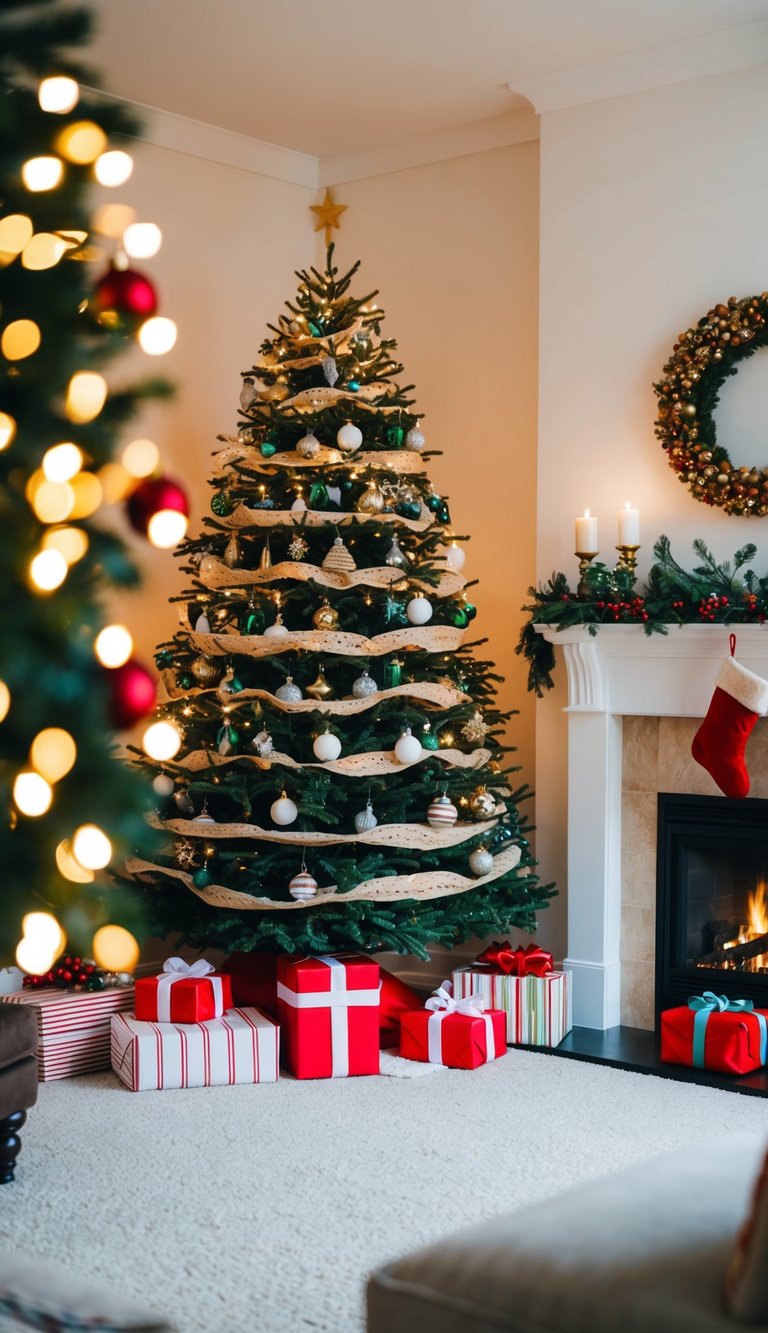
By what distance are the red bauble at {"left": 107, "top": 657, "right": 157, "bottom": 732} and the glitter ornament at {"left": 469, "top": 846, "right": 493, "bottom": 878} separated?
261 centimetres

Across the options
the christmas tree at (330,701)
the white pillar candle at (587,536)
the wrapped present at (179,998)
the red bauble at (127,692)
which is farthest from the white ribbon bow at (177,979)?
the red bauble at (127,692)

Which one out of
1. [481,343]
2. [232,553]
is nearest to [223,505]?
[232,553]

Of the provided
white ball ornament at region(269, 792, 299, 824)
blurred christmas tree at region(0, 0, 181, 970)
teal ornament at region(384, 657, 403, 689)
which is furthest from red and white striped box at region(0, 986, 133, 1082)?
blurred christmas tree at region(0, 0, 181, 970)

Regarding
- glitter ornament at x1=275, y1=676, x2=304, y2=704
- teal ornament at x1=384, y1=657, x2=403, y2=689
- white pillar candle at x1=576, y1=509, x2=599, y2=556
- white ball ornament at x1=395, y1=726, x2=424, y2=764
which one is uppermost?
white pillar candle at x1=576, y1=509, x2=599, y2=556

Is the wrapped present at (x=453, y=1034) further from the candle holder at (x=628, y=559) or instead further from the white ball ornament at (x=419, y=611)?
the candle holder at (x=628, y=559)

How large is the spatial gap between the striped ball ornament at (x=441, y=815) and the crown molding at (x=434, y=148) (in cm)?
248

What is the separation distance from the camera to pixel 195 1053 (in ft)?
12.8

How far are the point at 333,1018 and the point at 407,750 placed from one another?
81 centimetres

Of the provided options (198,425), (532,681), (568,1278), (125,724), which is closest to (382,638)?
(532,681)

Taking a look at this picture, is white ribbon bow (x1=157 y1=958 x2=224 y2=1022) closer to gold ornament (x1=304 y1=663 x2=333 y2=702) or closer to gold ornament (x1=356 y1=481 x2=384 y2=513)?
gold ornament (x1=304 y1=663 x2=333 y2=702)

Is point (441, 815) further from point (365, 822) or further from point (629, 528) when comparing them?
point (629, 528)

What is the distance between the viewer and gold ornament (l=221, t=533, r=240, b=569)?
170 inches

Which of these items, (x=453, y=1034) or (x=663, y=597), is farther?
(x=663, y=597)

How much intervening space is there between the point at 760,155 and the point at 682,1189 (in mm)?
3414
